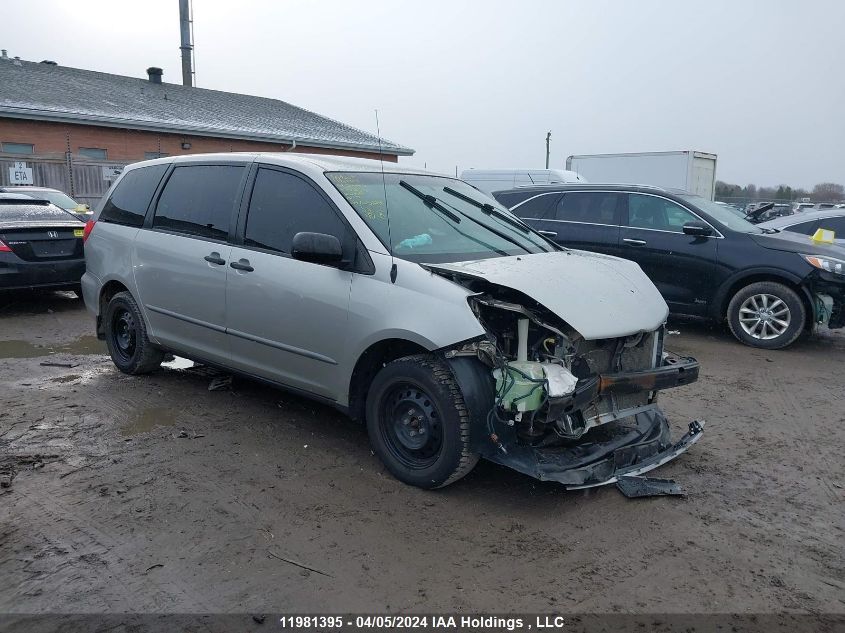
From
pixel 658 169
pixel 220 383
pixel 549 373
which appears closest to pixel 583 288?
pixel 549 373

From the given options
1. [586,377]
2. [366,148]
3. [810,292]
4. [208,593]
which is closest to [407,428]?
[586,377]

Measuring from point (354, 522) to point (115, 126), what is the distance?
19.7 meters

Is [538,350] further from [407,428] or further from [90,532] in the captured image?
[90,532]

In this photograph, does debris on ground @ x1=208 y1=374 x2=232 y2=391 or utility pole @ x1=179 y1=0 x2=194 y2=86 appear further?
utility pole @ x1=179 y1=0 x2=194 y2=86

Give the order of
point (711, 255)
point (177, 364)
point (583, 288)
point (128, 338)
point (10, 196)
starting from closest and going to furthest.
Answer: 1. point (583, 288)
2. point (128, 338)
3. point (177, 364)
4. point (711, 255)
5. point (10, 196)

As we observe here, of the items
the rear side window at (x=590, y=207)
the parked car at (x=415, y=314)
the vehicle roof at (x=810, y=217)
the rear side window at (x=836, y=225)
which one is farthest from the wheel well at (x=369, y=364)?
the rear side window at (x=836, y=225)

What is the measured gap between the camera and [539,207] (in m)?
9.49

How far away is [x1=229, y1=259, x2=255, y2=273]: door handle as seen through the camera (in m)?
4.66

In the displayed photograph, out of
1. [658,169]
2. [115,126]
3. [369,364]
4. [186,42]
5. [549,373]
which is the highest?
[186,42]

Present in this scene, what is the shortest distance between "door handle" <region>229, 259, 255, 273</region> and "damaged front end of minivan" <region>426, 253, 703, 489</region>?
146cm

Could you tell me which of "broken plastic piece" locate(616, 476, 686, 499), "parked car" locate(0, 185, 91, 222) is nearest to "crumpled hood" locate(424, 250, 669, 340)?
"broken plastic piece" locate(616, 476, 686, 499)

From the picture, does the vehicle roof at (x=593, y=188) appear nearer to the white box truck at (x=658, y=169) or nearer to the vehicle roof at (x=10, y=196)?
the vehicle roof at (x=10, y=196)

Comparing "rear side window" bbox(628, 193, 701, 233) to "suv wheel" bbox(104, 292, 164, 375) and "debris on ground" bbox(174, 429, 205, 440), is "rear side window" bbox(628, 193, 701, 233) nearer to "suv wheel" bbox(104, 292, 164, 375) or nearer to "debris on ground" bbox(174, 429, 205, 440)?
"suv wheel" bbox(104, 292, 164, 375)

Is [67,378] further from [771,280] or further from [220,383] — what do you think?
[771,280]
